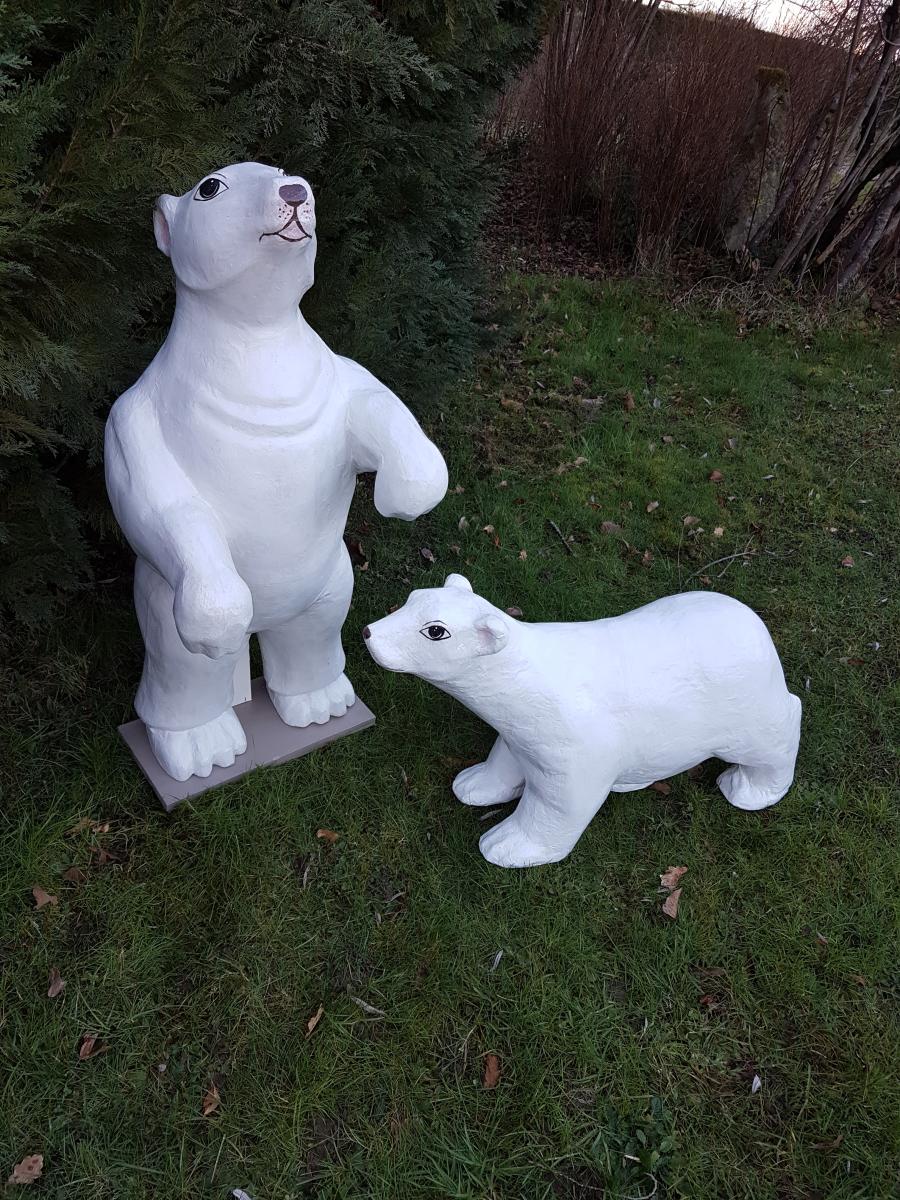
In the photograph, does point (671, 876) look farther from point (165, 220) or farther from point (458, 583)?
point (165, 220)

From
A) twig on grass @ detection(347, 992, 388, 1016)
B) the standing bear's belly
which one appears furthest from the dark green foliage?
twig on grass @ detection(347, 992, 388, 1016)

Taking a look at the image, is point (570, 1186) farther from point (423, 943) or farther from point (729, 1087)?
point (423, 943)

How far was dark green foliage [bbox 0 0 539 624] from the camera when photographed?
→ 228 centimetres

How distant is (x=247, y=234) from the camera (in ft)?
5.96

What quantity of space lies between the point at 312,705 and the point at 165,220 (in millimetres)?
1609

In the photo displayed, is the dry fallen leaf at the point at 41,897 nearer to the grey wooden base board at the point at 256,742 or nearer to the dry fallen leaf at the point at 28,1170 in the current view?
the grey wooden base board at the point at 256,742

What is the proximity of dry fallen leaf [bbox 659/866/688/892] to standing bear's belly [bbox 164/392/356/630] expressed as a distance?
1.52 m

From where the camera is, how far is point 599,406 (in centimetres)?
552

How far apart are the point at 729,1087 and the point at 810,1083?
0.75 ft

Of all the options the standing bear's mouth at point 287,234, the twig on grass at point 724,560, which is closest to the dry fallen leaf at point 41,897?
the standing bear's mouth at point 287,234

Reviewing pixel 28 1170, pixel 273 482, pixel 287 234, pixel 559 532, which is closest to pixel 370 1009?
pixel 28 1170

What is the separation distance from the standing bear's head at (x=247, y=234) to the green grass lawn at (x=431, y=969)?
1.64 metres

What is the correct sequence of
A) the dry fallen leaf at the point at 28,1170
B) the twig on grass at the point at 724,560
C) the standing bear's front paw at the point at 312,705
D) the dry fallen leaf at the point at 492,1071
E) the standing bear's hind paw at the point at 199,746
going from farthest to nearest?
the twig on grass at the point at 724,560
the standing bear's front paw at the point at 312,705
the standing bear's hind paw at the point at 199,746
the dry fallen leaf at the point at 492,1071
the dry fallen leaf at the point at 28,1170

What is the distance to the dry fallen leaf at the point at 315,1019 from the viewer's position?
2.31 meters
